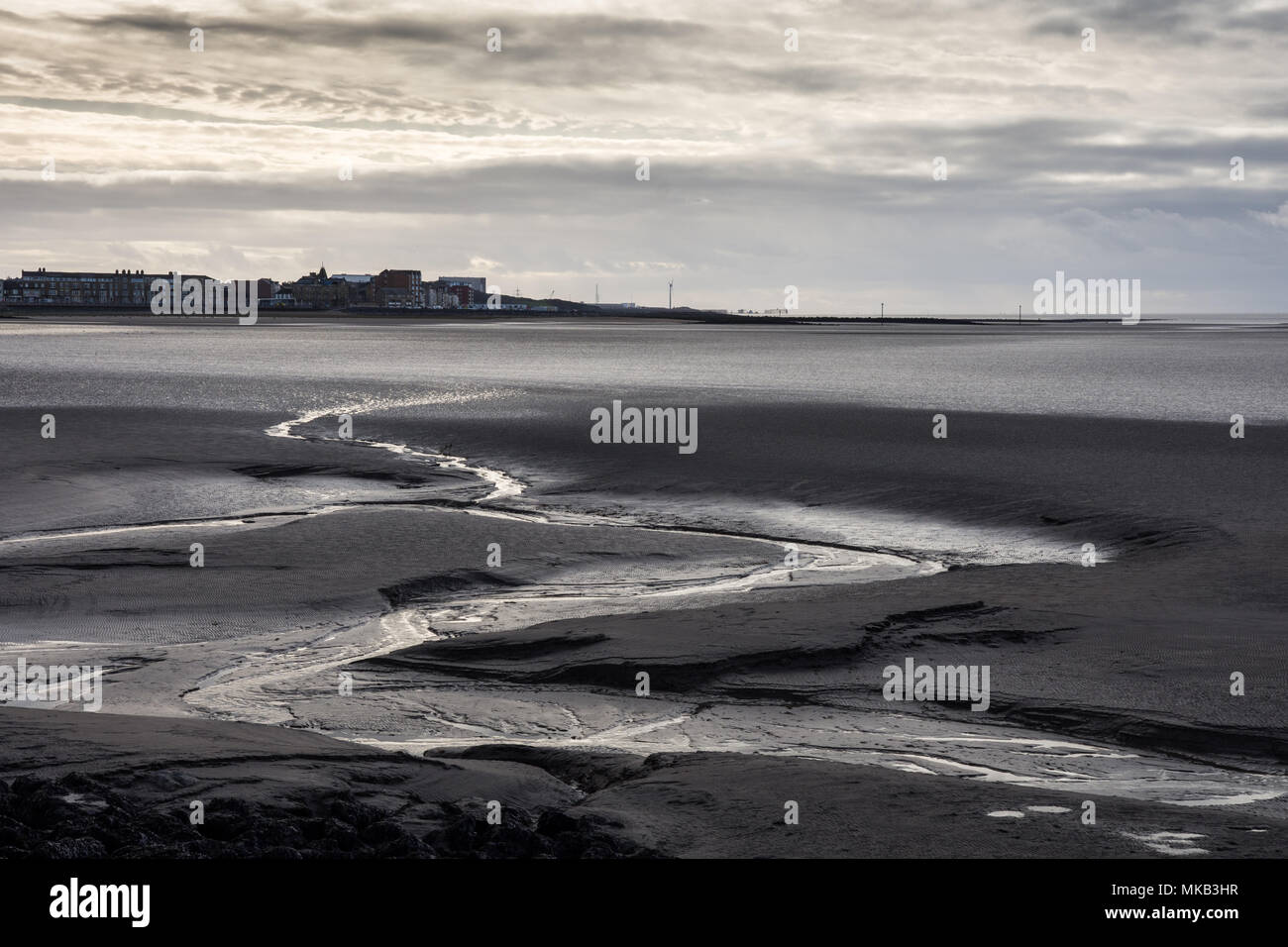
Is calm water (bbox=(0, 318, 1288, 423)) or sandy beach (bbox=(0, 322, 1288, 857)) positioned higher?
calm water (bbox=(0, 318, 1288, 423))

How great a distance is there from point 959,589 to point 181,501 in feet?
45.3

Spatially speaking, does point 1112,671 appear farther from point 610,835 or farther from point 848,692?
point 610,835

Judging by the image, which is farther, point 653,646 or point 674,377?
point 674,377

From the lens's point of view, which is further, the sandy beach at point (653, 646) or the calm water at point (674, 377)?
the calm water at point (674, 377)

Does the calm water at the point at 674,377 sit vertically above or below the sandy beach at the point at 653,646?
above

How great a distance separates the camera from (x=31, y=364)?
218ft

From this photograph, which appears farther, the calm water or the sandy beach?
the calm water

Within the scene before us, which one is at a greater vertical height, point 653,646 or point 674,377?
point 674,377
